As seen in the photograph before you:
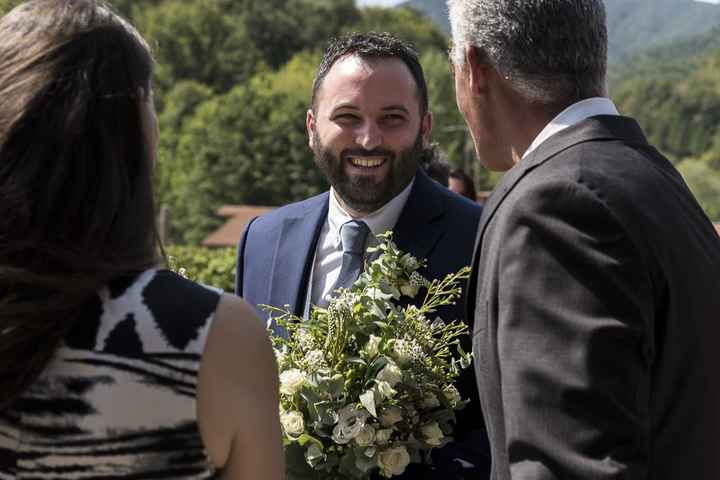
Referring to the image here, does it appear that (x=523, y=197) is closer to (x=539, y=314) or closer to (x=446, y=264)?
(x=539, y=314)

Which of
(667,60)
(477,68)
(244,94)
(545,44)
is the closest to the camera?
(545,44)

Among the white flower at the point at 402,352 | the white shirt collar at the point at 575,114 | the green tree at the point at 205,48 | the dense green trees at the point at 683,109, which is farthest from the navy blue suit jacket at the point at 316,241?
the green tree at the point at 205,48

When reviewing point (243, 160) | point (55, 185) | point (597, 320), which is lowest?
point (243, 160)

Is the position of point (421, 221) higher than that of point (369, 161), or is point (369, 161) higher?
point (369, 161)

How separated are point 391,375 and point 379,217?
1135 mm

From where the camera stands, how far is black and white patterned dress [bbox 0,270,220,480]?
6.01 feet

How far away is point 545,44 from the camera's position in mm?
2295

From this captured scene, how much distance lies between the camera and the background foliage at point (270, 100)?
2547 inches

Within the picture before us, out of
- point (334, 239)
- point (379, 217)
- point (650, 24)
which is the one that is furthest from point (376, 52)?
point (650, 24)

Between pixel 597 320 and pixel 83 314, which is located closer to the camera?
pixel 83 314

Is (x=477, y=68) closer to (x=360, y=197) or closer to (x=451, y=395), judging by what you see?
(x=451, y=395)

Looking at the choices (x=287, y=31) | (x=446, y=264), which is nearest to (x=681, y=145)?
(x=287, y=31)

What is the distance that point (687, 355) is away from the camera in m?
2.16

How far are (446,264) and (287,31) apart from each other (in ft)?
309
